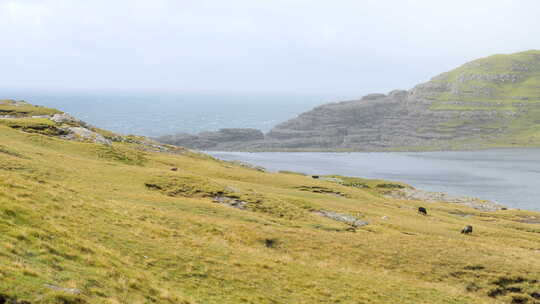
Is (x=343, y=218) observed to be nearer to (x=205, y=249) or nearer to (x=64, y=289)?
(x=205, y=249)

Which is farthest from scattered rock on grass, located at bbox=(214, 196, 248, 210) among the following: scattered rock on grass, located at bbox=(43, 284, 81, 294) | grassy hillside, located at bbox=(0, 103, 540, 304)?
scattered rock on grass, located at bbox=(43, 284, 81, 294)

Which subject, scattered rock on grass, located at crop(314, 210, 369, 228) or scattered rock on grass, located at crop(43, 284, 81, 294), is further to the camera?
Answer: scattered rock on grass, located at crop(314, 210, 369, 228)

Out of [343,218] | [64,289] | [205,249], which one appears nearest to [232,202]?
[343,218]

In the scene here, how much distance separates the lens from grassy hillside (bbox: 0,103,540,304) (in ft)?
62.2

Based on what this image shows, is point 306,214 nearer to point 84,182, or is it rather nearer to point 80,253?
point 84,182

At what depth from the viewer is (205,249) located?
29.8m

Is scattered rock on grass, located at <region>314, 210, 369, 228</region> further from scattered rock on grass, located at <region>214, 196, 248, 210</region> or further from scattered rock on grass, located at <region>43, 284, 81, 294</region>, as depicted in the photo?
scattered rock on grass, located at <region>43, 284, 81, 294</region>

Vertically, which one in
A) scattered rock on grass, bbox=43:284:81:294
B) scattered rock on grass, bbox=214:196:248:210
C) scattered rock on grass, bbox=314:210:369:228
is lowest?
scattered rock on grass, bbox=314:210:369:228

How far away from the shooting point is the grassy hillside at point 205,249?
18969 millimetres

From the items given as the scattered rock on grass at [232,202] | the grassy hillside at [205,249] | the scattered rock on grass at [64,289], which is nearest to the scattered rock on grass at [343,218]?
the grassy hillside at [205,249]

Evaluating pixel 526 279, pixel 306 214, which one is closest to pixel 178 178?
pixel 306 214

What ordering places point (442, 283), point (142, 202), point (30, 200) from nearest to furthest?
point (30, 200) < point (442, 283) < point (142, 202)

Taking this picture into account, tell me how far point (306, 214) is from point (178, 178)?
65.5ft

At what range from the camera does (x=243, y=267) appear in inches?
1103
